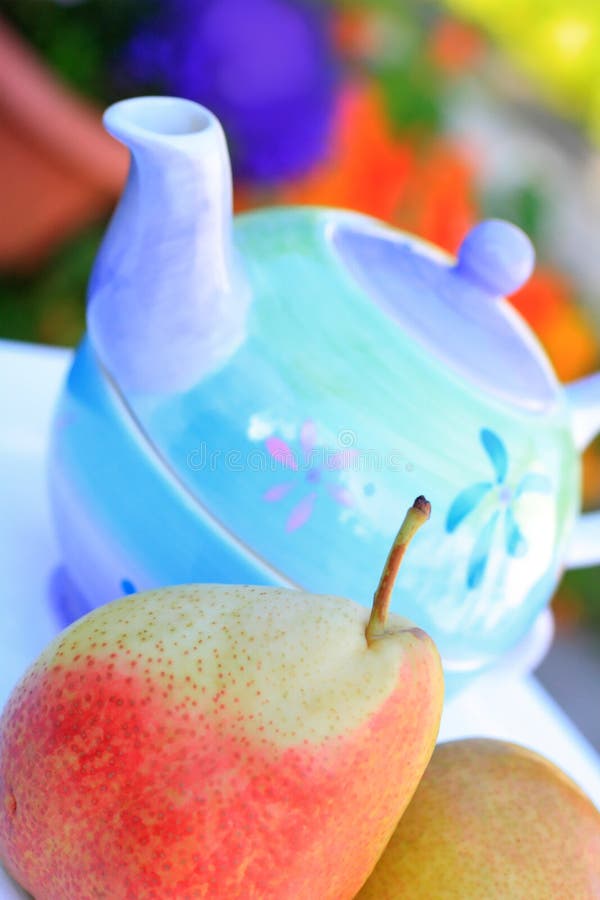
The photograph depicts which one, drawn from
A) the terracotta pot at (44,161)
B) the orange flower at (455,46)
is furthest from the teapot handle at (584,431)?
the orange flower at (455,46)

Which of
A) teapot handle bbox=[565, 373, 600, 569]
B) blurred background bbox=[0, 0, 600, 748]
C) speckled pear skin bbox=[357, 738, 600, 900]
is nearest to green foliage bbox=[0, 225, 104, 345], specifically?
blurred background bbox=[0, 0, 600, 748]

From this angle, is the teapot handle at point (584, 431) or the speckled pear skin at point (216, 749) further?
the teapot handle at point (584, 431)

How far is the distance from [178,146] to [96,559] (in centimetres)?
17

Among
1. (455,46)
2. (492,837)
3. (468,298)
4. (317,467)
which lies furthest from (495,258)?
(455,46)

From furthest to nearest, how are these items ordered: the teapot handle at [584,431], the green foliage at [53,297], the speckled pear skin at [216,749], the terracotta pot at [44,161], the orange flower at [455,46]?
the orange flower at [455,46] < the green foliage at [53,297] < the terracotta pot at [44,161] < the teapot handle at [584,431] < the speckled pear skin at [216,749]

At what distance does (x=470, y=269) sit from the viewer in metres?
0.48

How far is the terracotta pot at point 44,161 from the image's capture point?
1166 mm

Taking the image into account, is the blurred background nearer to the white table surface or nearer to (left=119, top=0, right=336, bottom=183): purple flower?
(left=119, top=0, right=336, bottom=183): purple flower

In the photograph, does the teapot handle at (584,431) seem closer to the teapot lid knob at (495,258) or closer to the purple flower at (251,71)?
the teapot lid knob at (495,258)

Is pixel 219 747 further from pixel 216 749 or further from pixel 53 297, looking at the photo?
pixel 53 297

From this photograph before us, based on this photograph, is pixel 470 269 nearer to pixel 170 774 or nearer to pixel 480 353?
pixel 480 353

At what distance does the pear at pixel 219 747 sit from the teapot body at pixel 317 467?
0.28 ft

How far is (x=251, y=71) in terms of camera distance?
1247mm

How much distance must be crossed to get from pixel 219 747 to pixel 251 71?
1.06 metres
